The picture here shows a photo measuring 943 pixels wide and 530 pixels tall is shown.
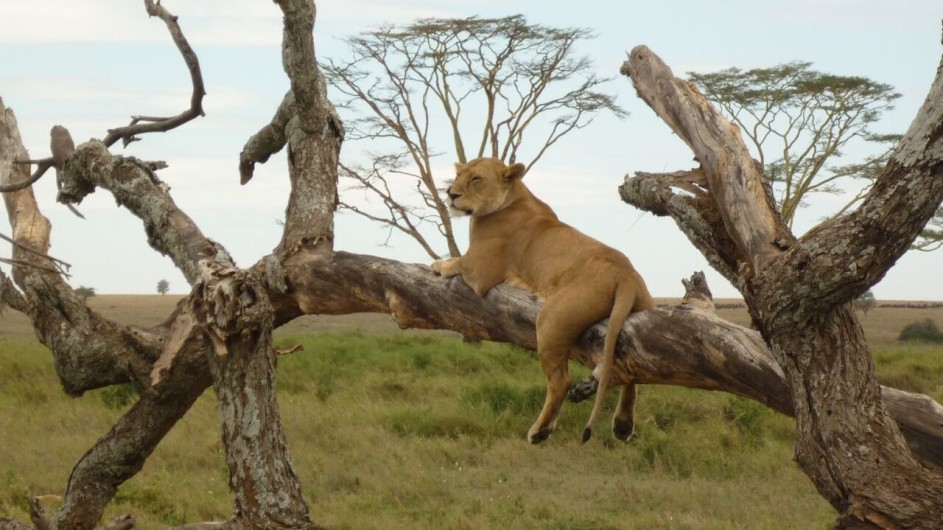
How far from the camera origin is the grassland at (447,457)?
8.32m

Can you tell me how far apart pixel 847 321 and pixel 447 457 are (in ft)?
22.0

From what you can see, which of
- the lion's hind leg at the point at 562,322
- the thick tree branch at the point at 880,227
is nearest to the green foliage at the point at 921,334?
the lion's hind leg at the point at 562,322

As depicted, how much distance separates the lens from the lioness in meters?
4.53

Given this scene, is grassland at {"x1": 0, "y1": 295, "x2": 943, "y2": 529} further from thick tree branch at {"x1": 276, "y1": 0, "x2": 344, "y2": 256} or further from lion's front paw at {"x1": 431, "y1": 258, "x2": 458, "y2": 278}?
lion's front paw at {"x1": 431, "y1": 258, "x2": 458, "y2": 278}

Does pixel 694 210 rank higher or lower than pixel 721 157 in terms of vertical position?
lower

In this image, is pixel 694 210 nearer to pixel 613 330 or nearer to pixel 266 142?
pixel 613 330

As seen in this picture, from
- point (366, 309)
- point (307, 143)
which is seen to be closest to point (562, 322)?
point (366, 309)

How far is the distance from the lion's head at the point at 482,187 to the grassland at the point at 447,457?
288 centimetres

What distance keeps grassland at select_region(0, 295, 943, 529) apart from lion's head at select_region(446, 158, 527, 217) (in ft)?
9.45

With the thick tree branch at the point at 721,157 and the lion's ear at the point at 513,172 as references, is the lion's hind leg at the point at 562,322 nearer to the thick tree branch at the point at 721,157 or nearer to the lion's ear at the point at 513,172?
the thick tree branch at the point at 721,157

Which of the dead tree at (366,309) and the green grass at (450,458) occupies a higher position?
the dead tree at (366,309)

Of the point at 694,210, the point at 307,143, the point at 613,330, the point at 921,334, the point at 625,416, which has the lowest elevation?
the point at 625,416

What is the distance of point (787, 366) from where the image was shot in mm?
3881

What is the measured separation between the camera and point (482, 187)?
18.8 ft
